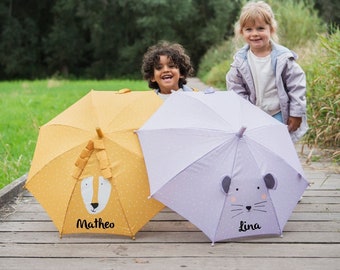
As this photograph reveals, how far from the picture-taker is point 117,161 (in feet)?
10.4

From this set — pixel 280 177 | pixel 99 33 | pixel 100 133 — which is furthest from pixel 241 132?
pixel 99 33

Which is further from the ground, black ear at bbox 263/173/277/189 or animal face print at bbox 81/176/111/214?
black ear at bbox 263/173/277/189

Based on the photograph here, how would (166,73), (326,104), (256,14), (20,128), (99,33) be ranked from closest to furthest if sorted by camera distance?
(256,14) → (166,73) → (326,104) → (20,128) → (99,33)

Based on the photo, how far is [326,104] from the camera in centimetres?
615

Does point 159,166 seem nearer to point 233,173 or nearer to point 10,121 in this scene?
point 233,173

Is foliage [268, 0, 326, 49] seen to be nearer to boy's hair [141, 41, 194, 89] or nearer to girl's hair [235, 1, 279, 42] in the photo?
boy's hair [141, 41, 194, 89]

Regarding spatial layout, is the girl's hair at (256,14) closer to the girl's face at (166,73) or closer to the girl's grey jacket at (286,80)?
the girl's grey jacket at (286,80)

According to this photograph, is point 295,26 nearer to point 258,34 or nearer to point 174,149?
point 258,34

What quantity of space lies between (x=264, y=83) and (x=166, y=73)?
2.40 ft

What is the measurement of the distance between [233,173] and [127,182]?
583mm

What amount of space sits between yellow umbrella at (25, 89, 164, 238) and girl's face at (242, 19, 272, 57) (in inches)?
44.4

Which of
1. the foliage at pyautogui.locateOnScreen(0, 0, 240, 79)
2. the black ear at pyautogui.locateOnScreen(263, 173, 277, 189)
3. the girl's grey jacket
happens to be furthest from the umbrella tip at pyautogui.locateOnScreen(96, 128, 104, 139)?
the foliage at pyautogui.locateOnScreen(0, 0, 240, 79)

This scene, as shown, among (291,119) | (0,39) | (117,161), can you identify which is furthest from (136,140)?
(0,39)

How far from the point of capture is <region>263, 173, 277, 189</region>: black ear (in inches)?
121
